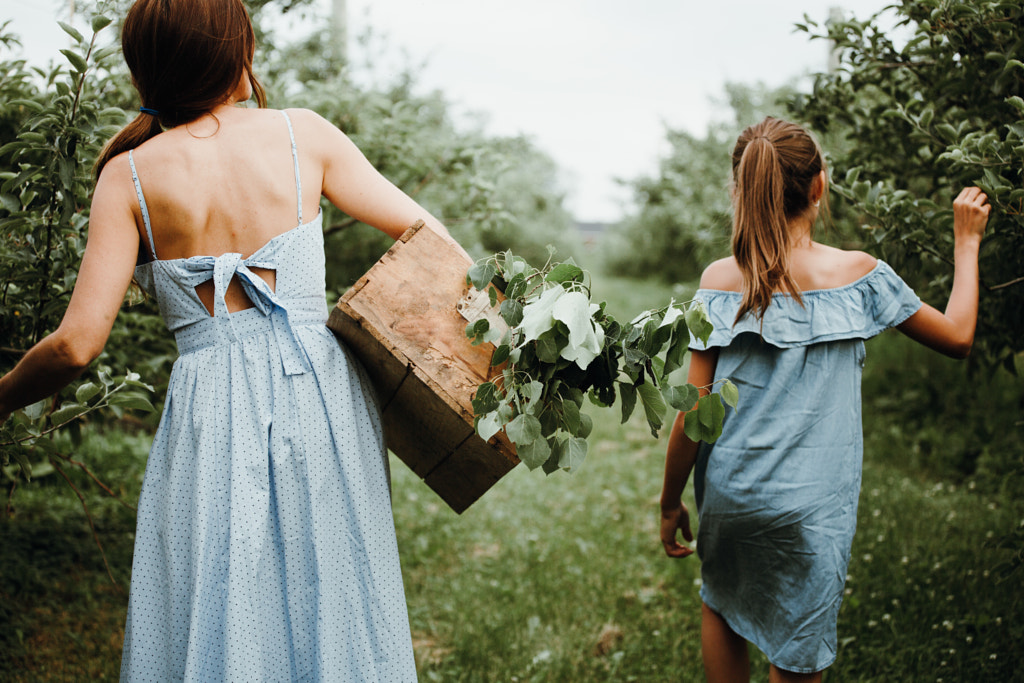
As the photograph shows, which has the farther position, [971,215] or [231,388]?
[971,215]

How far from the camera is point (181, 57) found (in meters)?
1.60

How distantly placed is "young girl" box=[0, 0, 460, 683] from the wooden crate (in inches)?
4.3

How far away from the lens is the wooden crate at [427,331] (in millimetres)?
1641

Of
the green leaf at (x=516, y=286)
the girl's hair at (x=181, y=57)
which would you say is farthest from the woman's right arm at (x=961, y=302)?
the girl's hair at (x=181, y=57)

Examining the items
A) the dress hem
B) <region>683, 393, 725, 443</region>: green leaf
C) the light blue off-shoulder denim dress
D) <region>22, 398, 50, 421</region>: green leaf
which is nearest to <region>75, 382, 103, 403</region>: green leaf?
<region>22, 398, 50, 421</region>: green leaf

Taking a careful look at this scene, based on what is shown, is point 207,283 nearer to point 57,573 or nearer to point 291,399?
point 291,399

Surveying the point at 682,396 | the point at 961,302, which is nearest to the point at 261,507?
the point at 682,396

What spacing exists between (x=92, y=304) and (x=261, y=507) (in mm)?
546

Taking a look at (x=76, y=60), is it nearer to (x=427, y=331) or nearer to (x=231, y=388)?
(x=231, y=388)

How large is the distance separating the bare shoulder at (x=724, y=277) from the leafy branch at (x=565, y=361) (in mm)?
544

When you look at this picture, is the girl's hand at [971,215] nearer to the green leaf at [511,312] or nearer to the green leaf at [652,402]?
the green leaf at [652,402]

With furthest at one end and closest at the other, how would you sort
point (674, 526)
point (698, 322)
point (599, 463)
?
point (599, 463) → point (674, 526) → point (698, 322)

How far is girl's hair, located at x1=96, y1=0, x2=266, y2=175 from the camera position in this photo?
1.58 m

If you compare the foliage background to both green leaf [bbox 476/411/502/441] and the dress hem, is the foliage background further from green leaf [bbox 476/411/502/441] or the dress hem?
green leaf [bbox 476/411/502/441]
